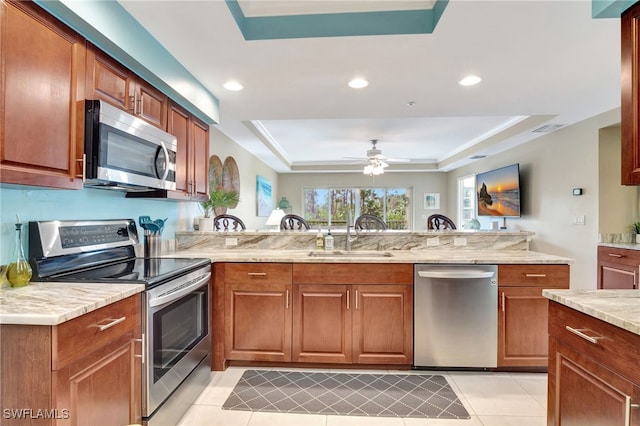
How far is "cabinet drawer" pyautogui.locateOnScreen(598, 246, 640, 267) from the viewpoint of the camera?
3154 millimetres

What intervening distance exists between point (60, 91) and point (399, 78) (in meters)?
2.14

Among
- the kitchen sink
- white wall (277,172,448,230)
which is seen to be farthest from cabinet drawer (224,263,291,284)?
white wall (277,172,448,230)

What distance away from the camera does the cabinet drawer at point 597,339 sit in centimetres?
103

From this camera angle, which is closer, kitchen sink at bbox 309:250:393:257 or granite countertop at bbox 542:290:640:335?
granite countertop at bbox 542:290:640:335

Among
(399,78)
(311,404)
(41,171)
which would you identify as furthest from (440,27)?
(311,404)

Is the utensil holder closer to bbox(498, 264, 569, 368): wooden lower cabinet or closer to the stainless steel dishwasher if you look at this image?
the stainless steel dishwasher

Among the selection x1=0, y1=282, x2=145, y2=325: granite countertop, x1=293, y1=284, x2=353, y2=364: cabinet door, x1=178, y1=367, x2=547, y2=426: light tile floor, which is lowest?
x1=178, y1=367, x2=547, y2=426: light tile floor

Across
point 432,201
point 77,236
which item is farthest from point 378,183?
point 77,236

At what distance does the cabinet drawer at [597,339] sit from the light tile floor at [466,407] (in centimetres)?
90

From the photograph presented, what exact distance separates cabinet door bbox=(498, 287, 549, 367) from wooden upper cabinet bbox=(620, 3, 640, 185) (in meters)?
1.21

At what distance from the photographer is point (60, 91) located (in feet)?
4.72

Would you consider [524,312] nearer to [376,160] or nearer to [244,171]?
[376,160]

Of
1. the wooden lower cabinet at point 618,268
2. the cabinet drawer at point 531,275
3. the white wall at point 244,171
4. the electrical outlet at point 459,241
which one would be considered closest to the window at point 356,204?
the white wall at point 244,171

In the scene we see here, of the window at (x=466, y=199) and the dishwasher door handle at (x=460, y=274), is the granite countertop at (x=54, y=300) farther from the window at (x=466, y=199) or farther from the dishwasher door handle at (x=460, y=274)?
the window at (x=466, y=199)
